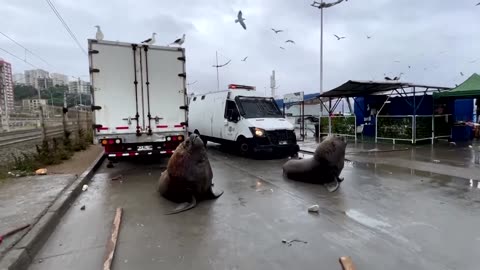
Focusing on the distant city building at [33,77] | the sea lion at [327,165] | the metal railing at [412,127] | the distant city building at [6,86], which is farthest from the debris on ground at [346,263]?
the distant city building at [33,77]

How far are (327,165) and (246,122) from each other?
513 centimetres

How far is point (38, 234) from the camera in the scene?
457 cm

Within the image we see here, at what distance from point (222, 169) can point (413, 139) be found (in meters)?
9.57

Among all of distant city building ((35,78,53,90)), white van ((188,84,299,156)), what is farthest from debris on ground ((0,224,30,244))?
distant city building ((35,78,53,90))

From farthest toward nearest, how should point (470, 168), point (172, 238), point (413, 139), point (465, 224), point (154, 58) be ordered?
1. point (413, 139)
2. point (154, 58)
3. point (470, 168)
4. point (465, 224)
5. point (172, 238)

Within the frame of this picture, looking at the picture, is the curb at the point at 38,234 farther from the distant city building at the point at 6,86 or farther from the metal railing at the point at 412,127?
the distant city building at the point at 6,86

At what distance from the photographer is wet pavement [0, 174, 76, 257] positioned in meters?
4.82

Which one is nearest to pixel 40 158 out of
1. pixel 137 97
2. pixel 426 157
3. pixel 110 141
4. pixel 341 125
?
pixel 110 141

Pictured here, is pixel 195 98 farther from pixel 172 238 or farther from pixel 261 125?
pixel 172 238

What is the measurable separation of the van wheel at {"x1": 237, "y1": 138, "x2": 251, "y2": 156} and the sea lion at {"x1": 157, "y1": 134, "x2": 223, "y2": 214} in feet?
20.2

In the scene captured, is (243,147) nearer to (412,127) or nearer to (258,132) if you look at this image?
(258,132)

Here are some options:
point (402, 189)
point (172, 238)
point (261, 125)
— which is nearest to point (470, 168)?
point (402, 189)

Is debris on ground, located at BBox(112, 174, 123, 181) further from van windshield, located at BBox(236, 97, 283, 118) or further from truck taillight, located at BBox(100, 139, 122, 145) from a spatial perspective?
van windshield, located at BBox(236, 97, 283, 118)

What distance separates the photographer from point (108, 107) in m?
9.74
